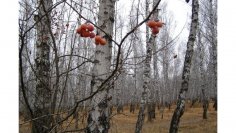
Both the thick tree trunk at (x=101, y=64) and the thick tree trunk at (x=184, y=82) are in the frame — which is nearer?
the thick tree trunk at (x=101, y=64)

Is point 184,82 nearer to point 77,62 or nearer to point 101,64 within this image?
point 77,62

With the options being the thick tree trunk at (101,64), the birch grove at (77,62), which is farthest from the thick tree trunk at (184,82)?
the thick tree trunk at (101,64)

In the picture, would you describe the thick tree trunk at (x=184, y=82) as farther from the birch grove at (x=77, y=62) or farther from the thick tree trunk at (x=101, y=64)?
the thick tree trunk at (x=101, y=64)

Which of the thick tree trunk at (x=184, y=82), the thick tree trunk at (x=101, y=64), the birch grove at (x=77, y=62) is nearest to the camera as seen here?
the birch grove at (x=77, y=62)

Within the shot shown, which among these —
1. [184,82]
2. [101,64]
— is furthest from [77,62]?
[184,82]

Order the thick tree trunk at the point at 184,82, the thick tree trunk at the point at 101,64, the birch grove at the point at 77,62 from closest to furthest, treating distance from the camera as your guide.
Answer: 1. the birch grove at the point at 77,62
2. the thick tree trunk at the point at 101,64
3. the thick tree trunk at the point at 184,82
